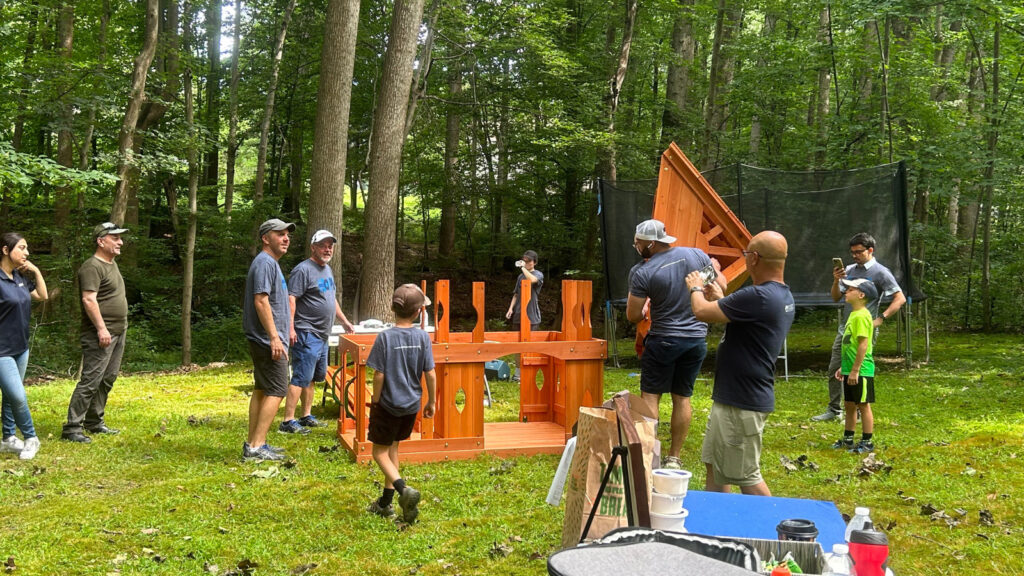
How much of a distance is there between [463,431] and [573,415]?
1.03 m

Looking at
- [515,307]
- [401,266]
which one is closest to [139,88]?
[515,307]

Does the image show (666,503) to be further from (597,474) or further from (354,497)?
(354,497)

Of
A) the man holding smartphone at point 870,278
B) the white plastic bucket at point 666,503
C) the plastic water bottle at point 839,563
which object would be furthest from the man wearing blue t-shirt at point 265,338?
the man holding smartphone at point 870,278

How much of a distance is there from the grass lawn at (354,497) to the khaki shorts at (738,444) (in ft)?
3.56

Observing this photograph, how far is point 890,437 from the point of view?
280 inches

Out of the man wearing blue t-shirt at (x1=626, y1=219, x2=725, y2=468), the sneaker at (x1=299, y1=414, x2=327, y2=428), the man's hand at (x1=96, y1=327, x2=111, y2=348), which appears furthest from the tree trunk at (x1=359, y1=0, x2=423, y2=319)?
the man wearing blue t-shirt at (x1=626, y1=219, x2=725, y2=468)

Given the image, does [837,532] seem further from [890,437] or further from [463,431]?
[890,437]

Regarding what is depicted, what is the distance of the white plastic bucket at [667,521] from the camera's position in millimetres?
2455

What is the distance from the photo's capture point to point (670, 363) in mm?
5582

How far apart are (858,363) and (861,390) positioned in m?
0.28

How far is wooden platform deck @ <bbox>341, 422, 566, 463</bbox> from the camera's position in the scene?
6.17 m

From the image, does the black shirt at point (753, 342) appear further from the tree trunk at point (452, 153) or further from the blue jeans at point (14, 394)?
the tree trunk at point (452, 153)

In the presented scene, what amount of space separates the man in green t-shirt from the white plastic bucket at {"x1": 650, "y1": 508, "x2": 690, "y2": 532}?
428cm

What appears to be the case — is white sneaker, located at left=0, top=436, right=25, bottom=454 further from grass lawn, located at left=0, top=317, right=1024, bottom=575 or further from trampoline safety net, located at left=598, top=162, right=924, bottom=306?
trampoline safety net, located at left=598, top=162, right=924, bottom=306
